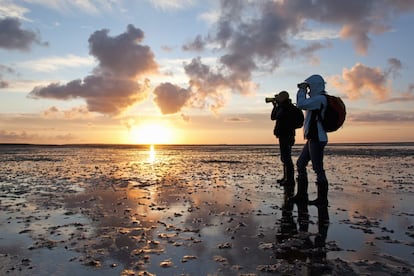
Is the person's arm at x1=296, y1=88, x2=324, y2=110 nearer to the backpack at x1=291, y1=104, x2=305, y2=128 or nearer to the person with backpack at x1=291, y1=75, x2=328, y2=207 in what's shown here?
the person with backpack at x1=291, y1=75, x2=328, y2=207

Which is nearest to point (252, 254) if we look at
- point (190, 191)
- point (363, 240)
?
point (363, 240)

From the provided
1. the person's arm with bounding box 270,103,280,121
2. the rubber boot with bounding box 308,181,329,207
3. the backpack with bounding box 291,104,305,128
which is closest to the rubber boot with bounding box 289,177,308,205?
the rubber boot with bounding box 308,181,329,207

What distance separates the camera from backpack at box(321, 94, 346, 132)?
324 inches

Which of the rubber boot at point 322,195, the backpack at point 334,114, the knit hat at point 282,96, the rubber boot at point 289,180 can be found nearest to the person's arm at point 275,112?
the knit hat at point 282,96

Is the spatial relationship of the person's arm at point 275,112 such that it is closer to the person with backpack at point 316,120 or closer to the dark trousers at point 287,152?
the dark trousers at point 287,152

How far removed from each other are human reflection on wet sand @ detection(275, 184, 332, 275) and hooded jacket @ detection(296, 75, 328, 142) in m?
1.95

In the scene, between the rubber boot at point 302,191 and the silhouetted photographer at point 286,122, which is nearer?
the rubber boot at point 302,191

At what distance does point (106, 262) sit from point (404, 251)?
413cm

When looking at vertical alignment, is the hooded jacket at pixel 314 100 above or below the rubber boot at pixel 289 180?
above

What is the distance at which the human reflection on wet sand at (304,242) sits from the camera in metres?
4.52

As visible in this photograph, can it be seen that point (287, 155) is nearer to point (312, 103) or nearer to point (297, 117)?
point (297, 117)

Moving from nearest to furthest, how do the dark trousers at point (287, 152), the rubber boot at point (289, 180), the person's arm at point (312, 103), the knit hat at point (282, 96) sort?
1. the person's arm at point (312, 103)
2. the knit hat at point (282, 96)
3. the dark trousers at point (287, 152)
4. the rubber boot at point (289, 180)

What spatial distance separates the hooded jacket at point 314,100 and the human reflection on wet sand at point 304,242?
1946 mm

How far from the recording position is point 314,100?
818cm
